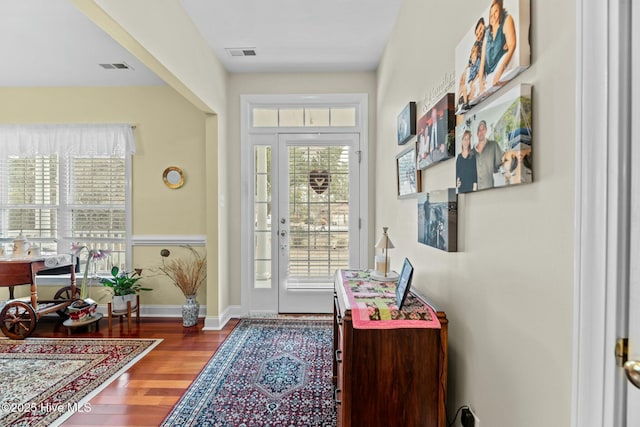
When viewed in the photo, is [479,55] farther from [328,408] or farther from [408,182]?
[328,408]

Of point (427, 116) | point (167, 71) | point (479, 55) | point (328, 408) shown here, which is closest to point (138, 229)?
point (167, 71)

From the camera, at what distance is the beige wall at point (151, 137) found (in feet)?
13.2

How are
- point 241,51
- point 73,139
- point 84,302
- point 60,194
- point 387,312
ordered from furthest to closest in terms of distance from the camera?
point 60,194 → point 73,139 → point 84,302 → point 241,51 → point 387,312

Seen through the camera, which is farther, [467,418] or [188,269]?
[188,269]

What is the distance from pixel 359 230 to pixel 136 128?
2.79 meters

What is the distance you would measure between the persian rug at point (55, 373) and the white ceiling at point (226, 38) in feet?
8.67

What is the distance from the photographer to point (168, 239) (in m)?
4.02

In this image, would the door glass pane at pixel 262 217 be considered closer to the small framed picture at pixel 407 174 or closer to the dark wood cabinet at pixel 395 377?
the small framed picture at pixel 407 174

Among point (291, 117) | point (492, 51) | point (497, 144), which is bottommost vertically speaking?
point (497, 144)

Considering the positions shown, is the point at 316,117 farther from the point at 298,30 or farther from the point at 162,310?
the point at 162,310

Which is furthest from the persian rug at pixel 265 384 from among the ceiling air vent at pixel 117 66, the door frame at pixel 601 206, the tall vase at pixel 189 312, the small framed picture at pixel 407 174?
the ceiling air vent at pixel 117 66

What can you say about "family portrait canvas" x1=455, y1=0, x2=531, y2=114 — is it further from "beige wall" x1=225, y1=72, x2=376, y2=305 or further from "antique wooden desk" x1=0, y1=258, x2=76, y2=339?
"antique wooden desk" x1=0, y1=258, x2=76, y2=339

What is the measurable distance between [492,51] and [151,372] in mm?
2927

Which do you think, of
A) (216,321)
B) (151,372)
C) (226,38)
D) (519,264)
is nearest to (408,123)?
(519,264)
